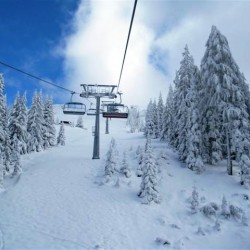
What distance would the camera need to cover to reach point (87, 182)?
80.4 feet

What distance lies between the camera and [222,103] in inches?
974

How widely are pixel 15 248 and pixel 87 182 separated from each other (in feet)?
35.3

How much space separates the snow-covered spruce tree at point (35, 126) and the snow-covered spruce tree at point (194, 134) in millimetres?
26397

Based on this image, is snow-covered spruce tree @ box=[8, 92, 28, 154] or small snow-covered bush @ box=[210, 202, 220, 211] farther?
snow-covered spruce tree @ box=[8, 92, 28, 154]

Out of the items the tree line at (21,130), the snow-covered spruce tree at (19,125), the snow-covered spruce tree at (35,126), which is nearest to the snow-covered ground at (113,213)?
the tree line at (21,130)

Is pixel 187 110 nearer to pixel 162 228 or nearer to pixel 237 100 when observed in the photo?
pixel 237 100

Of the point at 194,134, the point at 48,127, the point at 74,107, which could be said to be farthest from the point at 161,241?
the point at 48,127

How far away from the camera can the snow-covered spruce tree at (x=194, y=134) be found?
26.4m

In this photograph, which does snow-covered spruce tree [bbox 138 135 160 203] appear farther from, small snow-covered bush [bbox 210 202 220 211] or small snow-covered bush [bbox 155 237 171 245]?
small snow-covered bush [bbox 155 237 171 245]

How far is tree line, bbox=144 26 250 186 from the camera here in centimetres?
2352

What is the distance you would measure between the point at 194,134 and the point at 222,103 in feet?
13.8

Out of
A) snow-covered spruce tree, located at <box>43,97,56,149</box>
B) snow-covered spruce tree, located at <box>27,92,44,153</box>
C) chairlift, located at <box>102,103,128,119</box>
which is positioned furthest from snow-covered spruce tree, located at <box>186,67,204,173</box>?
snow-covered spruce tree, located at <box>43,97,56,149</box>

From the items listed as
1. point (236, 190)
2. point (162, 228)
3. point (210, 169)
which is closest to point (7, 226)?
point (162, 228)

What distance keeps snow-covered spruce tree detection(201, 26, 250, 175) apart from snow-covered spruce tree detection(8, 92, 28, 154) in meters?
24.8
